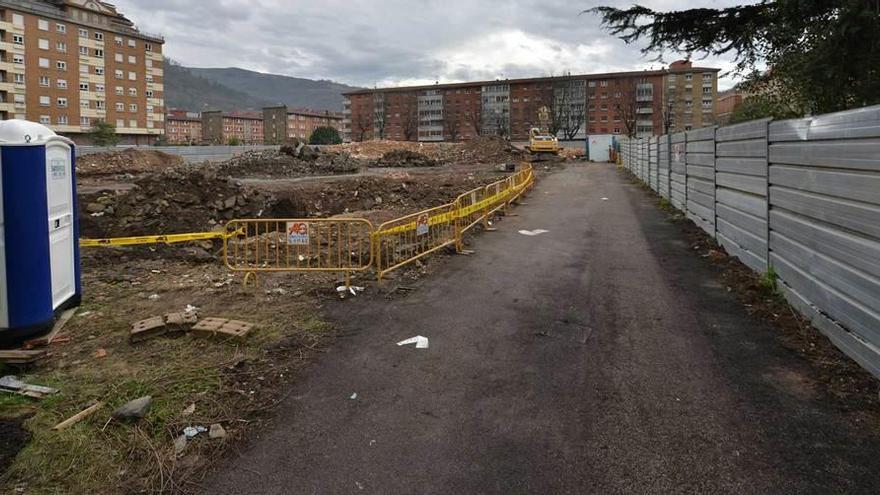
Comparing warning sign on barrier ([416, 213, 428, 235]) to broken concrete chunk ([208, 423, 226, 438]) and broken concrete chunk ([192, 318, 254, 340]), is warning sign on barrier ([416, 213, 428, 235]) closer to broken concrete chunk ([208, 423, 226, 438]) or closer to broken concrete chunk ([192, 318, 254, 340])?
broken concrete chunk ([192, 318, 254, 340])

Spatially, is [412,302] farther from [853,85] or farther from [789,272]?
[853,85]

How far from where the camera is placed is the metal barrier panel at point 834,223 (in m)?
4.49

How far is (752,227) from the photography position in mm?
8039

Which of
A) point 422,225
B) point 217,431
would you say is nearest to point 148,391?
point 217,431

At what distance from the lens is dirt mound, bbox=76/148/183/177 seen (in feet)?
120

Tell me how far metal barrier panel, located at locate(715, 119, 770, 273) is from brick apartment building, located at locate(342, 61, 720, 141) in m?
95.6

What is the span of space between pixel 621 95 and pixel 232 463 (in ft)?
419

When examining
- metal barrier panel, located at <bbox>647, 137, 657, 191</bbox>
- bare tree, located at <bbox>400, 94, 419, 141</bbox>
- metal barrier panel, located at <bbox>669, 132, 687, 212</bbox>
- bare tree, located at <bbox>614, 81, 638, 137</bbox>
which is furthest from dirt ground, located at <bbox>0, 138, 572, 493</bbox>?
bare tree, located at <bbox>400, 94, 419, 141</bbox>

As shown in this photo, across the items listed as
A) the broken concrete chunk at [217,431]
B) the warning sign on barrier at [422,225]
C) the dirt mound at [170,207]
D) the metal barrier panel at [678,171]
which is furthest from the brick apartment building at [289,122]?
the broken concrete chunk at [217,431]

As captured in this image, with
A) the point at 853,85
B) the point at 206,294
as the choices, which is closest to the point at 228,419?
the point at 206,294

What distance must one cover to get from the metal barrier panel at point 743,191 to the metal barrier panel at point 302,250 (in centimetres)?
537

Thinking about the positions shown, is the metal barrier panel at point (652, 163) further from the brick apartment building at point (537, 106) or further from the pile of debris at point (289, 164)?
the brick apartment building at point (537, 106)

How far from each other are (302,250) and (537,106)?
12146 centimetres

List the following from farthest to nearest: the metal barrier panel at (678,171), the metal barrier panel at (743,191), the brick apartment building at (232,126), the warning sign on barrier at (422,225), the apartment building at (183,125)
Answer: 1. the apartment building at (183,125)
2. the brick apartment building at (232,126)
3. the metal barrier panel at (678,171)
4. the warning sign on barrier at (422,225)
5. the metal barrier panel at (743,191)
